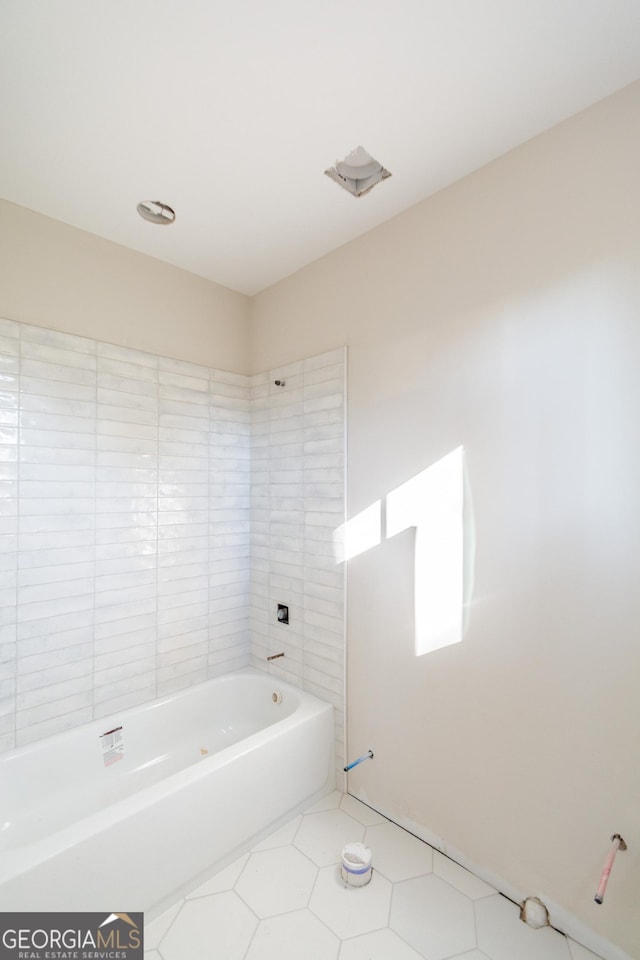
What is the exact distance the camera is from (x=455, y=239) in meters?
1.76

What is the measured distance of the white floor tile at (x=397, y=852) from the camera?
1.66 m

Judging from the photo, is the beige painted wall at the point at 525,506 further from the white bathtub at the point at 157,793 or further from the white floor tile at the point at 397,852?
the white bathtub at the point at 157,793

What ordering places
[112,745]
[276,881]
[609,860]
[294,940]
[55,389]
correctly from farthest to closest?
[112,745], [55,389], [276,881], [294,940], [609,860]

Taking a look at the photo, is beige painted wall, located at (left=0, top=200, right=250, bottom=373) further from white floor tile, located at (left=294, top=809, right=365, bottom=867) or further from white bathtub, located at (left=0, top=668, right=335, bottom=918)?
white floor tile, located at (left=294, top=809, right=365, bottom=867)

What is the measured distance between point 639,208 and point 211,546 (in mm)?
2374

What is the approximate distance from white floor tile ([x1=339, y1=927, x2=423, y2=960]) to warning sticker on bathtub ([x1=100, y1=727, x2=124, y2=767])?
4.21ft

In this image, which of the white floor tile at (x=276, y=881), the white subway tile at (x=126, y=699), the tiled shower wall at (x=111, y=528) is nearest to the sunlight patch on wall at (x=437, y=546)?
the white floor tile at (x=276, y=881)

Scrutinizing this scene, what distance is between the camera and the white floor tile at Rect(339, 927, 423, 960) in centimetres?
133

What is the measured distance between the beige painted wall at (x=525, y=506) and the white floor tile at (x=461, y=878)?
66 millimetres

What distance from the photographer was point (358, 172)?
176 cm

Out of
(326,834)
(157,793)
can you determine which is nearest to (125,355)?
(157,793)

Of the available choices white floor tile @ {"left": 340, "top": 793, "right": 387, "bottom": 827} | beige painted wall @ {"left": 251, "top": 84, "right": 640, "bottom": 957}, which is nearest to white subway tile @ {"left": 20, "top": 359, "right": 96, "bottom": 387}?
beige painted wall @ {"left": 251, "top": 84, "right": 640, "bottom": 957}

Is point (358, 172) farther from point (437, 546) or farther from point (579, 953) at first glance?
point (579, 953)

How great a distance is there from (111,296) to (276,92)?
126 centimetres
